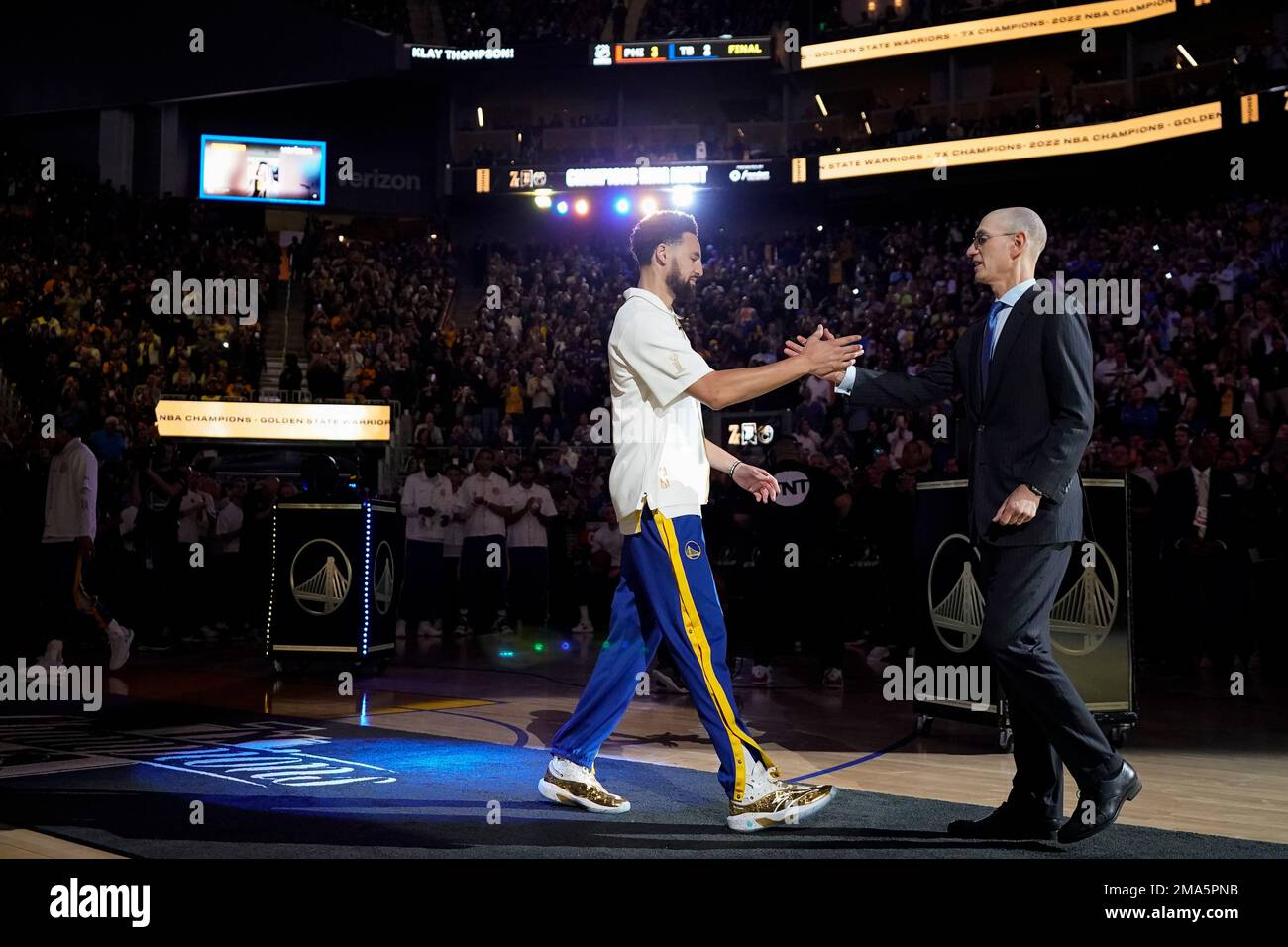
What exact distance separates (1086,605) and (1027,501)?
2418mm

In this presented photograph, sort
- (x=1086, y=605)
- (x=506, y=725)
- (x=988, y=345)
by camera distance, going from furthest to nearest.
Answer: (x=506, y=725), (x=1086, y=605), (x=988, y=345)

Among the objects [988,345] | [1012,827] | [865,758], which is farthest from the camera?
[865,758]

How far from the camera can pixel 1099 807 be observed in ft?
11.4

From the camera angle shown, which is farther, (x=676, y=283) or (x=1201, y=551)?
(x=1201, y=551)

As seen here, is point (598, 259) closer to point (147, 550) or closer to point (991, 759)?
point (147, 550)

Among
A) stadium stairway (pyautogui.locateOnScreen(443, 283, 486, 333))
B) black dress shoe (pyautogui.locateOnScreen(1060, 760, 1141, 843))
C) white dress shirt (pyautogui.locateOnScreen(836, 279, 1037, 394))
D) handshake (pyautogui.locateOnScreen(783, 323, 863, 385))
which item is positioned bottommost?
black dress shoe (pyautogui.locateOnScreen(1060, 760, 1141, 843))

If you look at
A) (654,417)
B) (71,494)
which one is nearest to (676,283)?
(654,417)

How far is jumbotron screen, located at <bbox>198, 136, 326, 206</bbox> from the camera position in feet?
96.4

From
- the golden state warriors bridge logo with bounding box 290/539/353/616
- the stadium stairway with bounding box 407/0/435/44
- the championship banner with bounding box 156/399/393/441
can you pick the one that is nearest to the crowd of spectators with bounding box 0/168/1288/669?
the championship banner with bounding box 156/399/393/441

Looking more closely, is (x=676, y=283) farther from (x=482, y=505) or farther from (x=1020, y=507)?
(x=482, y=505)

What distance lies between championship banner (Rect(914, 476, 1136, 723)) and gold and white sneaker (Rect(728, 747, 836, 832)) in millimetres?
2088

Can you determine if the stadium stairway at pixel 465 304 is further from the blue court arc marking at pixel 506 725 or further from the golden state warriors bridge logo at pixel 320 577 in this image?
the blue court arc marking at pixel 506 725

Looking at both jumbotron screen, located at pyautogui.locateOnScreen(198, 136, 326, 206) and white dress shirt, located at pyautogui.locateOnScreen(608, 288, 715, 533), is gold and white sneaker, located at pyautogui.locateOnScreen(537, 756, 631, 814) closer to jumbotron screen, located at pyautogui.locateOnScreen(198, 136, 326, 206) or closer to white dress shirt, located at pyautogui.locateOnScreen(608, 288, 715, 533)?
white dress shirt, located at pyautogui.locateOnScreen(608, 288, 715, 533)

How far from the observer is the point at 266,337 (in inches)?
987
